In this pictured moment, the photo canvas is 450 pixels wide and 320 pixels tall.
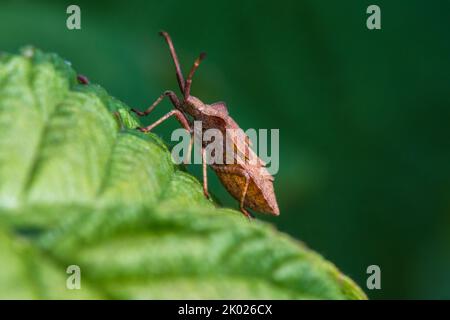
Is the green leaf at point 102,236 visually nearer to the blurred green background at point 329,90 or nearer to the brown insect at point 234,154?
the brown insect at point 234,154

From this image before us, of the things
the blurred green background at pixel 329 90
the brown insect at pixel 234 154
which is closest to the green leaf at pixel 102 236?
the brown insect at pixel 234 154

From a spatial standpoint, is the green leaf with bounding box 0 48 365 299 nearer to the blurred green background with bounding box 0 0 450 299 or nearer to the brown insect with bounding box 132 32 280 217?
the brown insect with bounding box 132 32 280 217

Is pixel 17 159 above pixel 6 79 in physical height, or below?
below

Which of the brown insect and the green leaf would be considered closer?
the green leaf

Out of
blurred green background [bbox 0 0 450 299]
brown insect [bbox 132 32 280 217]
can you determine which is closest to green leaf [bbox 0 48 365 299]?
brown insect [bbox 132 32 280 217]

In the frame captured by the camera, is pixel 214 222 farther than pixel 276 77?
No

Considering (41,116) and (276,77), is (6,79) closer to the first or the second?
(41,116)

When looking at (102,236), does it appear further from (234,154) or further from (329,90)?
(329,90)
